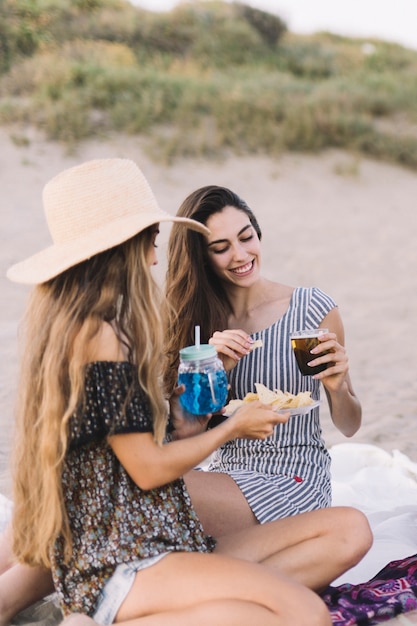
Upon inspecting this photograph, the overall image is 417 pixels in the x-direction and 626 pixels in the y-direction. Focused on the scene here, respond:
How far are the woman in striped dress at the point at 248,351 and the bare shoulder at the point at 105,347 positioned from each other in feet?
2.44

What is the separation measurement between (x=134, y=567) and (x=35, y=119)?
33.3 ft

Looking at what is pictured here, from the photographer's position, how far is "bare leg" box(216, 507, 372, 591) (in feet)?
8.95

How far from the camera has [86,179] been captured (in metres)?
2.43

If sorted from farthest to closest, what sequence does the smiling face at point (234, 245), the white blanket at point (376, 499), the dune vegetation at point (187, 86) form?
Result: the dune vegetation at point (187, 86) → the white blanket at point (376, 499) → the smiling face at point (234, 245)

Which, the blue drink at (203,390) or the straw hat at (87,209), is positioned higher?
the straw hat at (87,209)

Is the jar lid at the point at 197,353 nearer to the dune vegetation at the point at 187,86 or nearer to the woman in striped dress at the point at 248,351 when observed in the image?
the woman in striped dress at the point at 248,351

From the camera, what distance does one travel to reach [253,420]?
2.48 metres

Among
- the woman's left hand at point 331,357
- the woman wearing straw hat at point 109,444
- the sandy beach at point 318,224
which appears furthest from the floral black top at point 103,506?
the sandy beach at point 318,224

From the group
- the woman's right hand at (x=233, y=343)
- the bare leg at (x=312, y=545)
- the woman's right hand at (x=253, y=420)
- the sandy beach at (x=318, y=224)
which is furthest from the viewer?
the sandy beach at (x=318, y=224)

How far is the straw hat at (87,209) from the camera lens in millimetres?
2389

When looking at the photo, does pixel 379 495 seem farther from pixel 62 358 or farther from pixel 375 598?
pixel 62 358

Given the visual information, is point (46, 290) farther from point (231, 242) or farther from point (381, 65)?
point (381, 65)

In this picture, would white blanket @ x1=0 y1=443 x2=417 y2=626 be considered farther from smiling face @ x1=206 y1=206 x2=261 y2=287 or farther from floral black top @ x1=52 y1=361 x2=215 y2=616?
smiling face @ x1=206 y1=206 x2=261 y2=287

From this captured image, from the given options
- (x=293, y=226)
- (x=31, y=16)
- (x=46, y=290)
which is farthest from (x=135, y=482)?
(x=31, y=16)
